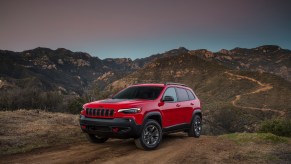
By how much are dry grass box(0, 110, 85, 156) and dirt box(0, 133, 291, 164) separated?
0.80 metres

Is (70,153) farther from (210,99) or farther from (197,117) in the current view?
(210,99)

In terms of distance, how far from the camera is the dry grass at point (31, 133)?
372 inches

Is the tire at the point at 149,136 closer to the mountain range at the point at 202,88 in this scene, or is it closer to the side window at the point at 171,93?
the side window at the point at 171,93

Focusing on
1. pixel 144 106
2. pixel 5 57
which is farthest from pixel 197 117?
pixel 5 57

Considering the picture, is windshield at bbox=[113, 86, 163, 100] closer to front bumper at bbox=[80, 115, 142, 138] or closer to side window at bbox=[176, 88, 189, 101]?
side window at bbox=[176, 88, 189, 101]

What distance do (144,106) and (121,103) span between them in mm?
616

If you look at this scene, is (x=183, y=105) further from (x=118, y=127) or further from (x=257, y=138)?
(x=118, y=127)

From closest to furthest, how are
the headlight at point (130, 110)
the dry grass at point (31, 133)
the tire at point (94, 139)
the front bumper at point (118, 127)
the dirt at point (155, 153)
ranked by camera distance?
the dirt at point (155, 153)
the front bumper at point (118, 127)
the headlight at point (130, 110)
the dry grass at point (31, 133)
the tire at point (94, 139)

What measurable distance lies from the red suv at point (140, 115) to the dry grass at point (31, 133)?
1.58m

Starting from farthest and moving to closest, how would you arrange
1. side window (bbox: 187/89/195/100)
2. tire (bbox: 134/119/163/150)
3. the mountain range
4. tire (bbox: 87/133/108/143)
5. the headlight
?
the mountain range < side window (bbox: 187/89/195/100) < tire (bbox: 87/133/108/143) < tire (bbox: 134/119/163/150) < the headlight

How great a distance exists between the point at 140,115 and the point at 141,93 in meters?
1.41

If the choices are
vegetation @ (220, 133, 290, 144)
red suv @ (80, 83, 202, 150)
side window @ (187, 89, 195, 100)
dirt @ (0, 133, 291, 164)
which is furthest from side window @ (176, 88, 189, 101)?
vegetation @ (220, 133, 290, 144)

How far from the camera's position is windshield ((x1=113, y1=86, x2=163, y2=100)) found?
30.8 feet

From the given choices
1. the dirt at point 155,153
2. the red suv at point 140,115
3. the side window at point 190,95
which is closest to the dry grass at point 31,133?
the dirt at point 155,153
